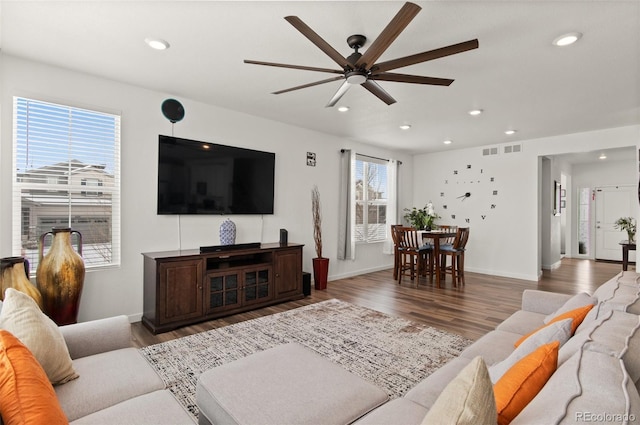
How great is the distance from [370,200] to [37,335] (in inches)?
225

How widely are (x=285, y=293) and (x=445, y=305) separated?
83.8 inches

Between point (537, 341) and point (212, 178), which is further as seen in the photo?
point (212, 178)

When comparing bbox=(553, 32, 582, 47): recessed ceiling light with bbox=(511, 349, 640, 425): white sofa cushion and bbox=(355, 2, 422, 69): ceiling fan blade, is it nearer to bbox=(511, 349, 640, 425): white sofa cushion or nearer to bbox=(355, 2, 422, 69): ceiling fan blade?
bbox=(355, 2, 422, 69): ceiling fan blade

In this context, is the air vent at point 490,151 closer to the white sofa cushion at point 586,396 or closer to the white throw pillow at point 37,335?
the white sofa cushion at point 586,396

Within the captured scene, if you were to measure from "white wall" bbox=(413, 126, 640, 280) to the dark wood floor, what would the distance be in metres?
0.41

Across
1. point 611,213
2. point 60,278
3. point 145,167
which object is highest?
point 145,167

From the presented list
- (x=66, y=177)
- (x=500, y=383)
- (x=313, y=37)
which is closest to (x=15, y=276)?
(x=66, y=177)

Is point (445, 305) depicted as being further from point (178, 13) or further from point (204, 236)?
point (178, 13)

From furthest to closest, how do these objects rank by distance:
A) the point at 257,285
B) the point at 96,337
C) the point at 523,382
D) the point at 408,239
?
the point at 408,239 < the point at 257,285 < the point at 96,337 < the point at 523,382

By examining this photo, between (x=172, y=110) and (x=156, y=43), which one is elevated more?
(x=156, y=43)

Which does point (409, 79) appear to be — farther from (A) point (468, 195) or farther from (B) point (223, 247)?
(A) point (468, 195)

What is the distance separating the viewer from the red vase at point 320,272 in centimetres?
505

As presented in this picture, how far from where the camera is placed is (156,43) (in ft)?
8.45

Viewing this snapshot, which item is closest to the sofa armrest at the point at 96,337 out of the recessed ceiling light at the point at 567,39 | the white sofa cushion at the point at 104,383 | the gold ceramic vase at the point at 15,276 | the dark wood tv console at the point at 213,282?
the white sofa cushion at the point at 104,383
